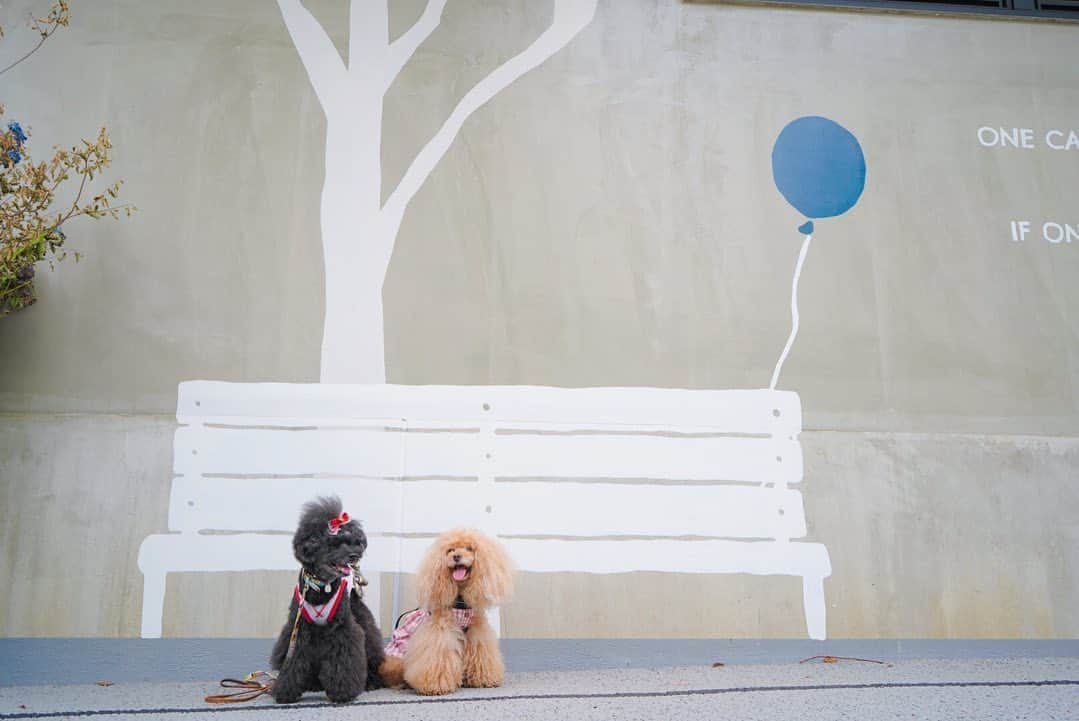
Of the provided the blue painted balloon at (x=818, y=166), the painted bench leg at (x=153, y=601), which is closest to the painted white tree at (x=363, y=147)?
the painted bench leg at (x=153, y=601)

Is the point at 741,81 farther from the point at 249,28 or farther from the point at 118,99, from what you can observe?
the point at 118,99

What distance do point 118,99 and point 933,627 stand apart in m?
4.46

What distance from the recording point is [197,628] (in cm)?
380

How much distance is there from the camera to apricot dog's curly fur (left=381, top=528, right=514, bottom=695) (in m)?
3.16

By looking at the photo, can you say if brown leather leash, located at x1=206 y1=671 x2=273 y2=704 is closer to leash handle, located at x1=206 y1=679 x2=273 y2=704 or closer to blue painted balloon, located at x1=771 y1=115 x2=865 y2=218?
leash handle, located at x1=206 y1=679 x2=273 y2=704

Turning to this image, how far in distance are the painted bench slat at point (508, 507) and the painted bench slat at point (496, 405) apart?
0.29 meters

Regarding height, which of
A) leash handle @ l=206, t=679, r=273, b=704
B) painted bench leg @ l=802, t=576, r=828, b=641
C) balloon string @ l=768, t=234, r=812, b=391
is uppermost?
balloon string @ l=768, t=234, r=812, b=391

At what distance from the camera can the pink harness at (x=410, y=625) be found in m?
3.23

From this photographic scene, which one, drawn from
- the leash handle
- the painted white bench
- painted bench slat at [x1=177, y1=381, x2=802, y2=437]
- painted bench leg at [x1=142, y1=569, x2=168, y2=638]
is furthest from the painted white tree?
the leash handle

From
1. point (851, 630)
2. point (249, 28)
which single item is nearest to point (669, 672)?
point (851, 630)

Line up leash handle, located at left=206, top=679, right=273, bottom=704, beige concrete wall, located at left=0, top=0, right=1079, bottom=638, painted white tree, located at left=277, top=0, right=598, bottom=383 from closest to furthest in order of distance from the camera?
leash handle, located at left=206, top=679, right=273, bottom=704
beige concrete wall, located at left=0, top=0, right=1079, bottom=638
painted white tree, located at left=277, top=0, right=598, bottom=383

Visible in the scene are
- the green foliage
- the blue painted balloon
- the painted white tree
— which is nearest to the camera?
the green foliage

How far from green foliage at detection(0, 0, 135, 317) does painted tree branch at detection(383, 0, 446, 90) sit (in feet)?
4.36

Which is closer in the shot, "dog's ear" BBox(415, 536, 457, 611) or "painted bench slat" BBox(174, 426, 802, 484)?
"dog's ear" BBox(415, 536, 457, 611)
